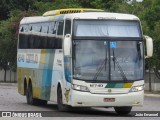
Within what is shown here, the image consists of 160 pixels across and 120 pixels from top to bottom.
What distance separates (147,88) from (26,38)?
2235cm

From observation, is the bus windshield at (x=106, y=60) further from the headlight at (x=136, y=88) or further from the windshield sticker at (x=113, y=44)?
the headlight at (x=136, y=88)

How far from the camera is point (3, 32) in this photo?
216ft

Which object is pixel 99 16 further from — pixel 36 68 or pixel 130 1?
pixel 130 1

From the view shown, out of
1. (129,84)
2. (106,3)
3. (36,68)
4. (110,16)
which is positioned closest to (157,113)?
(129,84)

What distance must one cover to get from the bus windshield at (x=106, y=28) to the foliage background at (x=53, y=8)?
19.5 meters

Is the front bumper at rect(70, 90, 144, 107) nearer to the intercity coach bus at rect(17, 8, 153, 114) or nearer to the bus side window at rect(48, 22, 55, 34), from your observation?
the intercity coach bus at rect(17, 8, 153, 114)

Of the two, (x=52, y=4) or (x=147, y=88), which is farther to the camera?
(x=52, y=4)

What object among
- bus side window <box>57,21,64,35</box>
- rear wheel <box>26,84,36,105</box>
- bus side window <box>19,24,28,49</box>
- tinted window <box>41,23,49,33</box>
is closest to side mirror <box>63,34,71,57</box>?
bus side window <box>57,21,64,35</box>

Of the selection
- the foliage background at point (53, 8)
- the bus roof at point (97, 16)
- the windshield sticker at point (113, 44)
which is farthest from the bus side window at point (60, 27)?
the foliage background at point (53, 8)

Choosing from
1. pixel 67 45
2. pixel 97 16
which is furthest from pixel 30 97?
pixel 67 45

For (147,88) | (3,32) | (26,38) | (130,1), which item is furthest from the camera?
(3,32)

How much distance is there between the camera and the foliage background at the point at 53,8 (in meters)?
43.7

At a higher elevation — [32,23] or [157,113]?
[32,23]

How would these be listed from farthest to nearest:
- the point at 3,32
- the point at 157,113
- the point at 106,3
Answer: the point at 3,32 < the point at 106,3 < the point at 157,113
